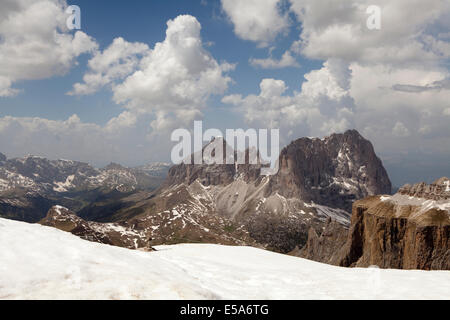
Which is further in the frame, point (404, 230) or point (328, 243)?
point (328, 243)

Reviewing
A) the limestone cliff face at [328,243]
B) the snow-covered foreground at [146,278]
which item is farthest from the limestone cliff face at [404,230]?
the snow-covered foreground at [146,278]

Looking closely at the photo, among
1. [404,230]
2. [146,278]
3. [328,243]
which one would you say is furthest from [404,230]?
[146,278]

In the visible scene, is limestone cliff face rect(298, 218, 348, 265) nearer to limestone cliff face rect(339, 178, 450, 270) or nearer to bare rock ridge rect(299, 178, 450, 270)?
bare rock ridge rect(299, 178, 450, 270)

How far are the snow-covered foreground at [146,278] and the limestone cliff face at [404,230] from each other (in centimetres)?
7572

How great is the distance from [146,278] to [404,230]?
97175mm

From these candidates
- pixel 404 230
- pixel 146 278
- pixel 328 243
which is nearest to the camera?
pixel 146 278

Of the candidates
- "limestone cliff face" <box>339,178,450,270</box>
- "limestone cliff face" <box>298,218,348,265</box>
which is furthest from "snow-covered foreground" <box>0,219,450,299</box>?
"limestone cliff face" <box>298,218,348,265</box>

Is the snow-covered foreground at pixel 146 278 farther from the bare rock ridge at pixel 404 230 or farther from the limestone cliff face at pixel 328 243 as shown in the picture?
the limestone cliff face at pixel 328 243

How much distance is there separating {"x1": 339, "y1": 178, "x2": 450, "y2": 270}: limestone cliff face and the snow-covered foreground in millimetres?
75722

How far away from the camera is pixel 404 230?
284 feet

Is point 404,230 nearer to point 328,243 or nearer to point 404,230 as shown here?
point 404,230
